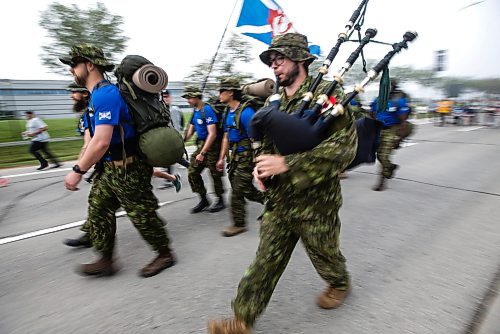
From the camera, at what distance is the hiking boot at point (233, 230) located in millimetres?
3723

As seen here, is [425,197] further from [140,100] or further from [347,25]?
[140,100]

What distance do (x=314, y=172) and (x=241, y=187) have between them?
2183 mm

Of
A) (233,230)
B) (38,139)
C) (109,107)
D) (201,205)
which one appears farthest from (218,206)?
(38,139)

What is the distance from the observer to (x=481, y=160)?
774 cm

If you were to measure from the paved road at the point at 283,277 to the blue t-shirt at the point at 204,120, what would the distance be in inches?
45.1

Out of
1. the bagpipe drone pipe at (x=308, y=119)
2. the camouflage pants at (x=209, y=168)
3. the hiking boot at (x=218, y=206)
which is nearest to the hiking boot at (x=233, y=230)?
the hiking boot at (x=218, y=206)

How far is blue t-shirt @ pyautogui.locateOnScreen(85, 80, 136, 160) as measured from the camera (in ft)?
7.62

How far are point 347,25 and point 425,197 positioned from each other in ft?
13.0

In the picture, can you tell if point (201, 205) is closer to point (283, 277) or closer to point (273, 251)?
point (283, 277)

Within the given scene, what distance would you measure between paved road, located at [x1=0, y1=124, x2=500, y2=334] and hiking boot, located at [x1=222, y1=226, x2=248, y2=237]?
0.10 meters

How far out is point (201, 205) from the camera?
4645 millimetres

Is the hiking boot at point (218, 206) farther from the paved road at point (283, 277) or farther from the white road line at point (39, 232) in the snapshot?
the white road line at point (39, 232)

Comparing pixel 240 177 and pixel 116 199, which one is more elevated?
pixel 116 199

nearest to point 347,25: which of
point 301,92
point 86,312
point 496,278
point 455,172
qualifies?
point 301,92
